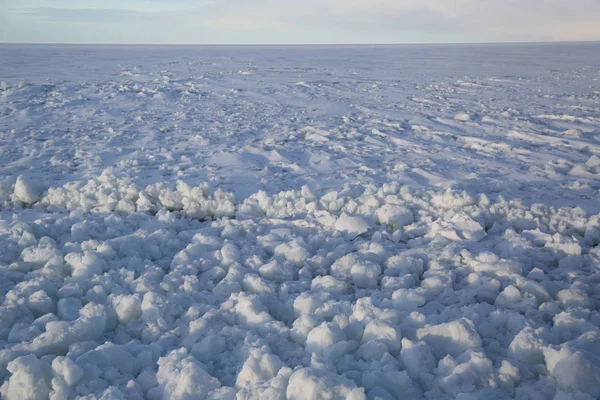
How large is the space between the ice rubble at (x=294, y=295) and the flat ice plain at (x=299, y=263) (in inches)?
0.5

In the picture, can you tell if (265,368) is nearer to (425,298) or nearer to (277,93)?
(425,298)

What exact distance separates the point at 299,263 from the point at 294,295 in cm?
48

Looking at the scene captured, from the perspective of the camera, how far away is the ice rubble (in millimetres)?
1989

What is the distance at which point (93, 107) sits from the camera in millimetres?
9008

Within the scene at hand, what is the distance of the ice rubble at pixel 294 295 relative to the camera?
6.53ft

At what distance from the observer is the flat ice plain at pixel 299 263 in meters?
2.03

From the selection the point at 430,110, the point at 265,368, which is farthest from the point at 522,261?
the point at 430,110

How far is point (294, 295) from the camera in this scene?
2.80 m

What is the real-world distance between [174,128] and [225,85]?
221 inches

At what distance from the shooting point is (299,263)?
3266 mm

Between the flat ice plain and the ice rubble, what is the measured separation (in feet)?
0.04

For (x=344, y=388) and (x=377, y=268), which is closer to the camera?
(x=344, y=388)

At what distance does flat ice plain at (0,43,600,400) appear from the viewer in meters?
2.03

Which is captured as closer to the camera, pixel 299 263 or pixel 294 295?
pixel 294 295
